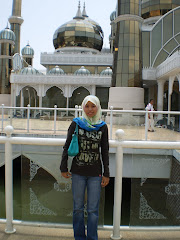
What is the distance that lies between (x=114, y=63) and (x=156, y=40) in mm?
8899

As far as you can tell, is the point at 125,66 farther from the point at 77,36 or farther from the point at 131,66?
the point at 77,36

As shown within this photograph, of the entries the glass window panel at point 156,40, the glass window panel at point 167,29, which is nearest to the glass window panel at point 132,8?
the glass window panel at point 156,40

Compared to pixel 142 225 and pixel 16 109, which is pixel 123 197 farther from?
pixel 16 109

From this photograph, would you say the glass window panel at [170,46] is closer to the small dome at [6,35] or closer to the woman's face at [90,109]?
the small dome at [6,35]

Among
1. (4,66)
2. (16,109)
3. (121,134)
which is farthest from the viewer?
(4,66)

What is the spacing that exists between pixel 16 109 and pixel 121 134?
8816 mm

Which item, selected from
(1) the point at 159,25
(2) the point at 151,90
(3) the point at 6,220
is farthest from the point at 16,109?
(1) the point at 159,25

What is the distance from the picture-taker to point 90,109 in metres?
2.77

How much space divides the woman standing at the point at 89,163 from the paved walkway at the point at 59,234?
27cm

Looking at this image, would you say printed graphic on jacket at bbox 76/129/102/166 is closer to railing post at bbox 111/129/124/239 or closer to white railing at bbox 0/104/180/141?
railing post at bbox 111/129/124/239

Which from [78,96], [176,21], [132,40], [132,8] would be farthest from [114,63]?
[78,96]

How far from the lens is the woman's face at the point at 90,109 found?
277 centimetres

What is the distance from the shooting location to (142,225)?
10.1 feet

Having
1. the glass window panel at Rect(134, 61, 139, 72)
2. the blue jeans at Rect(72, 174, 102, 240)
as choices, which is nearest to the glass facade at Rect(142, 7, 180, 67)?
the glass window panel at Rect(134, 61, 139, 72)
